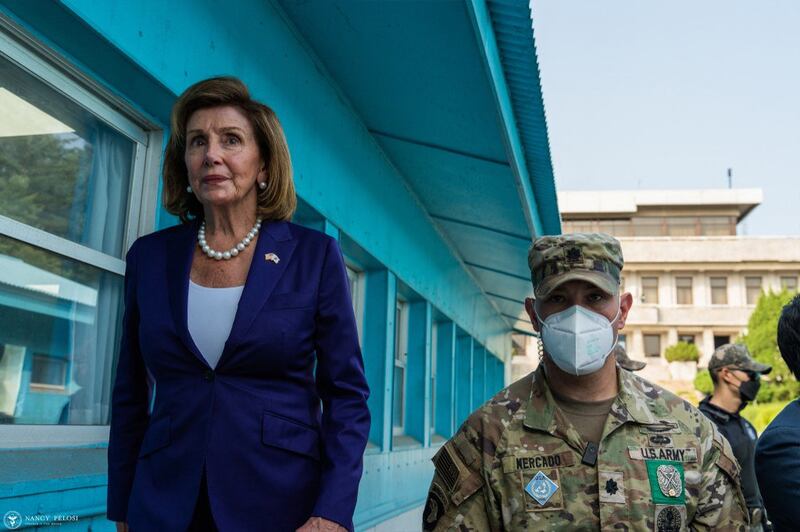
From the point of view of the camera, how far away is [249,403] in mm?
1883

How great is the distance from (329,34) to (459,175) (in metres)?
2.62

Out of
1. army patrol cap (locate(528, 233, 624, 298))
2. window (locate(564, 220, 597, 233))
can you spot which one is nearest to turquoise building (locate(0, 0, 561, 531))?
army patrol cap (locate(528, 233, 624, 298))

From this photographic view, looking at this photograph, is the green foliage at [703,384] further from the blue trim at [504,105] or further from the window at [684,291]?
the blue trim at [504,105]

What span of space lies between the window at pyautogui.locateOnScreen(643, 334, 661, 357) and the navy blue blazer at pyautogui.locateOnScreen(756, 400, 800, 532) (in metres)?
45.8

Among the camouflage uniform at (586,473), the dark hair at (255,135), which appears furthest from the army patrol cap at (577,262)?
the dark hair at (255,135)

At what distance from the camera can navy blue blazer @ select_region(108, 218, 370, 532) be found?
186 centimetres

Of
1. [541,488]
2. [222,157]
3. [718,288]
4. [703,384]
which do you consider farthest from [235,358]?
[718,288]

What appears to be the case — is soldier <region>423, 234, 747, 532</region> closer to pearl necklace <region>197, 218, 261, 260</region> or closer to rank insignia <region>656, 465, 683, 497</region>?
rank insignia <region>656, 465, 683, 497</region>

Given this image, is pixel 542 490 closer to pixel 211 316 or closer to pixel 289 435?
pixel 289 435

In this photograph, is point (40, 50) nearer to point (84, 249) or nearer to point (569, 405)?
point (84, 249)

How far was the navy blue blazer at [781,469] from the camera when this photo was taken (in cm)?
213

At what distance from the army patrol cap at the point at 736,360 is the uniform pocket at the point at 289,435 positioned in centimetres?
419

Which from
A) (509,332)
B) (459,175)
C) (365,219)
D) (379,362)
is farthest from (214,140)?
(509,332)

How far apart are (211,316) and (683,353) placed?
41.5 meters
